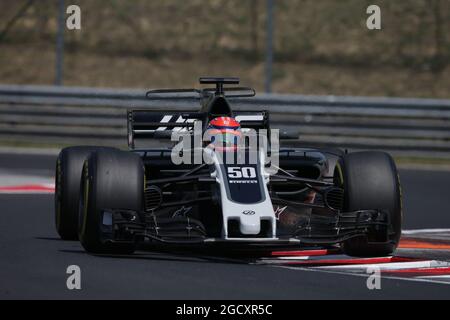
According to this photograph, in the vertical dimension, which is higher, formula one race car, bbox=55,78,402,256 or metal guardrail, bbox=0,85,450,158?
metal guardrail, bbox=0,85,450,158

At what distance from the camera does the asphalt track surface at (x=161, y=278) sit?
800 cm

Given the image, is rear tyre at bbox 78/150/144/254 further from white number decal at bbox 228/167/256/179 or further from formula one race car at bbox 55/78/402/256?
white number decal at bbox 228/167/256/179

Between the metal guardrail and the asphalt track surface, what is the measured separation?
8.64 meters

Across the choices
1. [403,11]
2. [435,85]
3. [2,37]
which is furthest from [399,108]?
[2,37]

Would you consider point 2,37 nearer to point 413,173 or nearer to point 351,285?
point 413,173

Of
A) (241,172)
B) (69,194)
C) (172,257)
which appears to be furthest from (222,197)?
(69,194)

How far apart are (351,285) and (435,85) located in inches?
668

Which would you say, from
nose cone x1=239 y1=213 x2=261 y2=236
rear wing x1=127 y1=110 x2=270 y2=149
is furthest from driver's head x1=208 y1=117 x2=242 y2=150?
nose cone x1=239 y1=213 x2=261 y2=236

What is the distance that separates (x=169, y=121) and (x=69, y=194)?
1.47 meters

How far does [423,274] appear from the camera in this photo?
9.13 m

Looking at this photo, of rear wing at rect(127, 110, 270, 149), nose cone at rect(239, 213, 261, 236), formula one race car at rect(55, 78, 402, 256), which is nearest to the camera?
nose cone at rect(239, 213, 261, 236)

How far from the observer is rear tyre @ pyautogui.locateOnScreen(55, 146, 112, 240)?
10.7m

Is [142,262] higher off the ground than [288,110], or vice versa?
[288,110]

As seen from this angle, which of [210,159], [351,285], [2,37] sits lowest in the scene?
[351,285]
